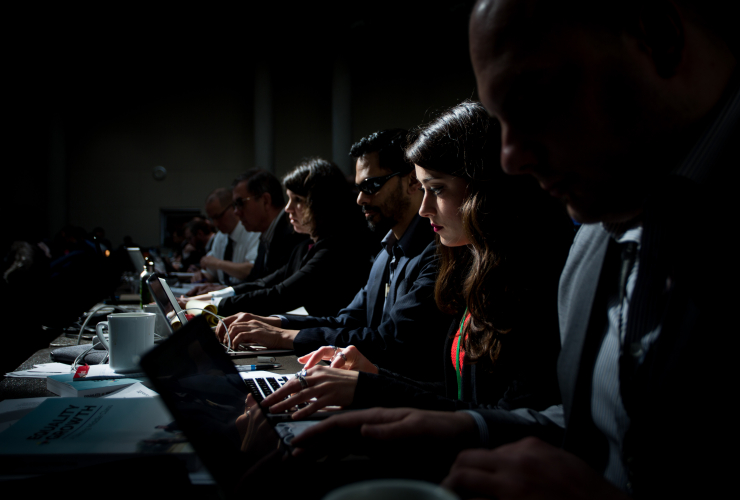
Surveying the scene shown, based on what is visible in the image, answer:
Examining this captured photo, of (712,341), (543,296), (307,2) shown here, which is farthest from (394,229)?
(307,2)

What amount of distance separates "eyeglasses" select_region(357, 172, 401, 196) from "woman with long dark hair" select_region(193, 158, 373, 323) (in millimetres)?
618

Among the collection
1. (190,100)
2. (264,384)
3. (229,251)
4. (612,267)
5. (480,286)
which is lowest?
(229,251)

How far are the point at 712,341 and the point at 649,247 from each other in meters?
0.18

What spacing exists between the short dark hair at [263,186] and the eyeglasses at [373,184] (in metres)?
1.89

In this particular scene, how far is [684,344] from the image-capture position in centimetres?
66

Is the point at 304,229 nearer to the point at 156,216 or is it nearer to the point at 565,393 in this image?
the point at 565,393

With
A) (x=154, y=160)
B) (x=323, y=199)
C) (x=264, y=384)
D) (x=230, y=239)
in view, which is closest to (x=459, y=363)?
(x=264, y=384)

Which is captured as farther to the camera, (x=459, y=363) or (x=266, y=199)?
(x=266, y=199)

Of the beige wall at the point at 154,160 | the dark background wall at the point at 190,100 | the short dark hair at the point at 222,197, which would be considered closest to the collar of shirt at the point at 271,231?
the short dark hair at the point at 222,197

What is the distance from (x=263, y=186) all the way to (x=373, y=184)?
2.07 meters

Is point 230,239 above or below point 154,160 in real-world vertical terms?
below

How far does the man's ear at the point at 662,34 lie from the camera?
65 centimetres

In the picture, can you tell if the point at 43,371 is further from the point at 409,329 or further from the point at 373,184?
the point at 373,184

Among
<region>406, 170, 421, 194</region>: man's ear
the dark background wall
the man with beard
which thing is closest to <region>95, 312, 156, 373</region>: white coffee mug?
the man with beard
